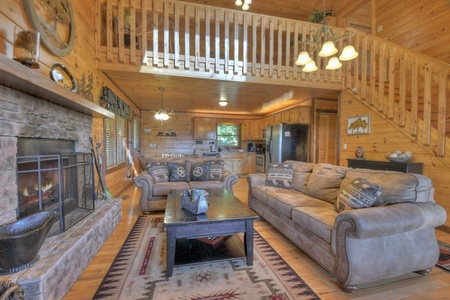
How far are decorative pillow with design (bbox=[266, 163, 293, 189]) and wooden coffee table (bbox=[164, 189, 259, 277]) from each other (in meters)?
1.28

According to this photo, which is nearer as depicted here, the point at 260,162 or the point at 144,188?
the point at 144,188

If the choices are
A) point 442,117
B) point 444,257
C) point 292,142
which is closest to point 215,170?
point 292,142

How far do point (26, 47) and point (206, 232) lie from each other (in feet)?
6.80

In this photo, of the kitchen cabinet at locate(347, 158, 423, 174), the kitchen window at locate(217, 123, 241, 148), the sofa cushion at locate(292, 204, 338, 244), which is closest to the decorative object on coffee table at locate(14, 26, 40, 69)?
the sofa cushion at locate(292, 204, 338, 244)

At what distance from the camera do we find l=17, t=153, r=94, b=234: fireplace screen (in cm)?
178

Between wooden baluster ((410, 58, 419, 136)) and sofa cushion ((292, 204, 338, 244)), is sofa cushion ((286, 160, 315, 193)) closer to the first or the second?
sofa cushion ((292, 204, 338, 244))

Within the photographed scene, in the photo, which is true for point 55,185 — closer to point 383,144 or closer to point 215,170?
point 215,170

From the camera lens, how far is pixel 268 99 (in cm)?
541

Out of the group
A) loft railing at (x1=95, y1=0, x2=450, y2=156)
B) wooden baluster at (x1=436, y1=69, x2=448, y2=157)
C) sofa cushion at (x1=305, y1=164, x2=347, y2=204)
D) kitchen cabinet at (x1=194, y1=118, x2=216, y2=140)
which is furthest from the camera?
kitchen cabinet at (x1=194, y1=118, x2=216, y2=140)

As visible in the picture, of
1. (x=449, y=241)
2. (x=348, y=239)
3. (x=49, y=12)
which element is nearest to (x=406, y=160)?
(x=449, y=241)

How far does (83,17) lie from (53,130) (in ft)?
5.95

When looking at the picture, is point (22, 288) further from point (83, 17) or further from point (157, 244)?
point (83, 17)

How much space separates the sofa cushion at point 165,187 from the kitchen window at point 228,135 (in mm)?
4439

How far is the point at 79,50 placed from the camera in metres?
2.72
